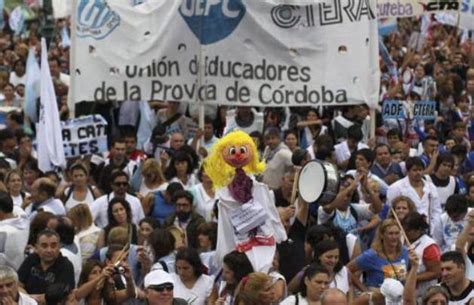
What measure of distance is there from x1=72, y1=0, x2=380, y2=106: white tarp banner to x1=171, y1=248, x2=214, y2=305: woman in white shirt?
20.1 feet

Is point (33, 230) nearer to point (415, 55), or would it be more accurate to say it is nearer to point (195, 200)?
point (195, 200)

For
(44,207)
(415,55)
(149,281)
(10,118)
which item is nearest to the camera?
(149,281)

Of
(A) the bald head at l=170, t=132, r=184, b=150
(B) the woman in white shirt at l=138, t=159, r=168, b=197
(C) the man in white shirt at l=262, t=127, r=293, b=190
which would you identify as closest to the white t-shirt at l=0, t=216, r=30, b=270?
(B) the woman in white shirt at l=138, t=159, r=168, b=197

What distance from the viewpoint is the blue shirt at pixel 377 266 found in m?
13.1

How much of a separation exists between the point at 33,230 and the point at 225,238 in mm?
1604

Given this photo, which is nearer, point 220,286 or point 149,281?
point 149,281

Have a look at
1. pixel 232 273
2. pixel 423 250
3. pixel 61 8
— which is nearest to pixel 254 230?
pixel 232 273

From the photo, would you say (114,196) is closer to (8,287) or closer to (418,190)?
(418,190)

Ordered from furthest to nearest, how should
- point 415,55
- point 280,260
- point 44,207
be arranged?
point 415,55 → point 44,207 → point 280,260

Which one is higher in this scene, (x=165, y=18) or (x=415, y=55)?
(x=165, y=18)

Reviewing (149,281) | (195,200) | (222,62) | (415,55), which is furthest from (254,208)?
(415,55)

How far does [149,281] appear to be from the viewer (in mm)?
11641

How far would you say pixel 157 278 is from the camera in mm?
11602

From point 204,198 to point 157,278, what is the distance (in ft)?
13.8
